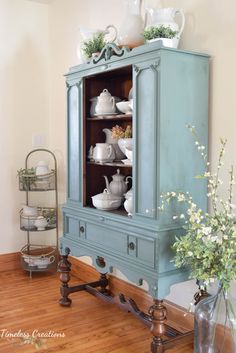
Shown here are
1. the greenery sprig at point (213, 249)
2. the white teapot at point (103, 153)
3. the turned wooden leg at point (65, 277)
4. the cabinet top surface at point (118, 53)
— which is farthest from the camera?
the turned wooden leg at point (65, 277)

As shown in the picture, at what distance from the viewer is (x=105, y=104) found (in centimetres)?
284

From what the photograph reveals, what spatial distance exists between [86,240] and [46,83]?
1.99 metres

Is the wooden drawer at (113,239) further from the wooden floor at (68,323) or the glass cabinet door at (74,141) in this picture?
the wooden floor at (68,323)

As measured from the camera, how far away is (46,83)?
13.9 feet

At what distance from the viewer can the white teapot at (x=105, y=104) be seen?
2.83m

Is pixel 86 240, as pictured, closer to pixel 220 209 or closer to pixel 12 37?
pixel 220 209

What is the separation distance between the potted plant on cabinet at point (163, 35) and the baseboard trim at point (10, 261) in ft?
8.47

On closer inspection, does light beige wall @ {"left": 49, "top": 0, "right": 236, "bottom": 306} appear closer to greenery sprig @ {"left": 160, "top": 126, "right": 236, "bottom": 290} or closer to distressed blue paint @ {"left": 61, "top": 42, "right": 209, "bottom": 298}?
distressed blue paint @ {"left": 61, "top": 42, "right": 209, "bottom": 298}

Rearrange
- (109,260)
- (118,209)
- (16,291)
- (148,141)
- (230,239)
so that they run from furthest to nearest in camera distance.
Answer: (16,291) → (118,209) → (109,260) → (148,141) → (230,239)

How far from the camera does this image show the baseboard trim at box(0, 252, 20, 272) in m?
4.06

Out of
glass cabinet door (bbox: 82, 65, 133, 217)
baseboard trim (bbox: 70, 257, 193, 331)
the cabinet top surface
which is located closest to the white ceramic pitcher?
the cabinet top surface

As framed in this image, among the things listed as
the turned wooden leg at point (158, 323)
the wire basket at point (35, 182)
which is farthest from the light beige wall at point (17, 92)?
the turned wooden leg at point (158, 323)

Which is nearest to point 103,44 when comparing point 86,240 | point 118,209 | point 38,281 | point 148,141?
point 148,141

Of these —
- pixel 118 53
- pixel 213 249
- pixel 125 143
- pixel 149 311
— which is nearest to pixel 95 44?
pixel 118 53
